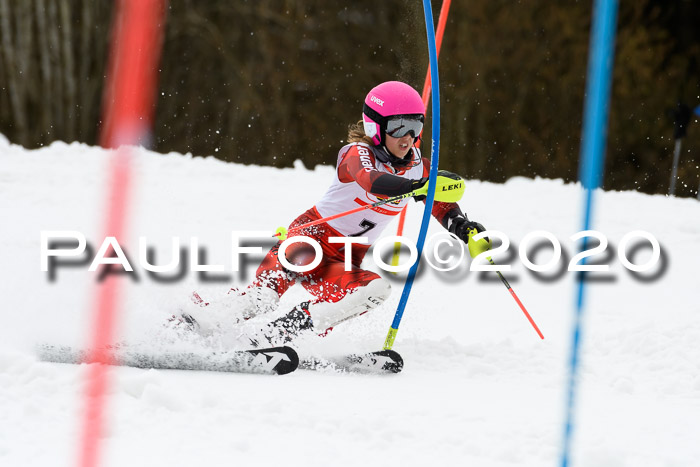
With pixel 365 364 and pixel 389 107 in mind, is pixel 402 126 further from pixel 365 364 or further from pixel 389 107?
pixel 365 364

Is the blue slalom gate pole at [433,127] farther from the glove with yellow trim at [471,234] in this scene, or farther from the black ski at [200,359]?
the black ski at [200,359]

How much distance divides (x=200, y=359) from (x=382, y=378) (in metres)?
0.83

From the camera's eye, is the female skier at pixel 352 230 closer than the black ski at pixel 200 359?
No

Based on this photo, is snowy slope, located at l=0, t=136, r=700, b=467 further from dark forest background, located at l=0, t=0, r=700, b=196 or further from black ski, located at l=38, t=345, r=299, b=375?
dark forest background, located at l=0, t=0, r=700, b=196

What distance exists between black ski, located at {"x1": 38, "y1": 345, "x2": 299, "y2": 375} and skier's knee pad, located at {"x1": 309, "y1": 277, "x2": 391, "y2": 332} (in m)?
0.31

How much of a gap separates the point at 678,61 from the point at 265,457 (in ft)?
56.4

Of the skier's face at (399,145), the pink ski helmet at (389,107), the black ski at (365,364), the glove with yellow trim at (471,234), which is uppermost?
the pink ski helmet at (389,107)

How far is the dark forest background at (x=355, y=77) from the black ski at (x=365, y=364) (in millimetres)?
13331

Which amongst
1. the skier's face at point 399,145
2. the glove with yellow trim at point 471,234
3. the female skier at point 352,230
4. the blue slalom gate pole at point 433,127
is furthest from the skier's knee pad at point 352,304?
the skier's face at point 399,145

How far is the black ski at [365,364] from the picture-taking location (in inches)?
152

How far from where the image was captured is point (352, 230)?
13.8 ft

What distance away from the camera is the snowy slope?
8.59ft

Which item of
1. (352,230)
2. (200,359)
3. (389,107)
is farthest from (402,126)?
(200,359)

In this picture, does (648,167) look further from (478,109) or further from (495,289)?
(495,289)
